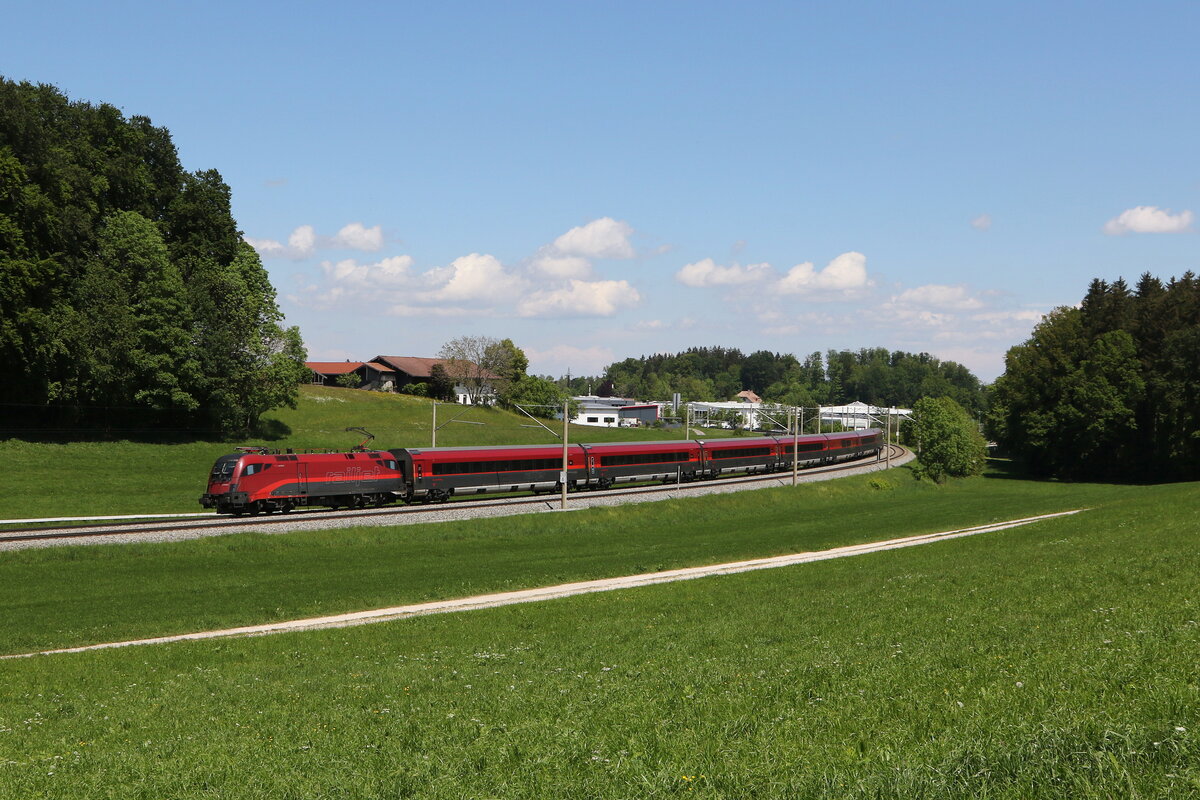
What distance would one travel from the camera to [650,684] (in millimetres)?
13180

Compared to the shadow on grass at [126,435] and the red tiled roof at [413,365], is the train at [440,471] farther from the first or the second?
the red tiled roof at [413,365]

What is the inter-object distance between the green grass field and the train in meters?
14.0

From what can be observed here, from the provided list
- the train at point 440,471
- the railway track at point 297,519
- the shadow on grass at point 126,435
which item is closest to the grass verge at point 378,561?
the railway track at point 297,519

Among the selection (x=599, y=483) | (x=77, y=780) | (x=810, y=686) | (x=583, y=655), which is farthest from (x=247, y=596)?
(x=599, y=483)

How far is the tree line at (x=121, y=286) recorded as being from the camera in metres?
63.5

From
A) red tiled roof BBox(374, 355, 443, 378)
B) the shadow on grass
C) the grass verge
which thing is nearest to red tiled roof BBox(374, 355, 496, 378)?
red tiled roof BBox(374, 355, 443, 378)

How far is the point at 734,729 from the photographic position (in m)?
10.0

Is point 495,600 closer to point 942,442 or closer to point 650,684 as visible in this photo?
point 650,684

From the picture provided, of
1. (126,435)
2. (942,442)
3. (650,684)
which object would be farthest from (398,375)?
(650,684)

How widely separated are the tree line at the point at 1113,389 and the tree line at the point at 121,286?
255 feet

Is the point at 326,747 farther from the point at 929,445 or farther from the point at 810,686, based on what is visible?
the point at 929,445

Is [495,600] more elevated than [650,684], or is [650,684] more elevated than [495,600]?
[650,684]

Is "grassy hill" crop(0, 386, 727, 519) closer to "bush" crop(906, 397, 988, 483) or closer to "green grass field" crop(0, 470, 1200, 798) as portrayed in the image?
"green grass field" crop(0, 470, 1200, 798)

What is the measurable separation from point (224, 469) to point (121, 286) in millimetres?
31157
